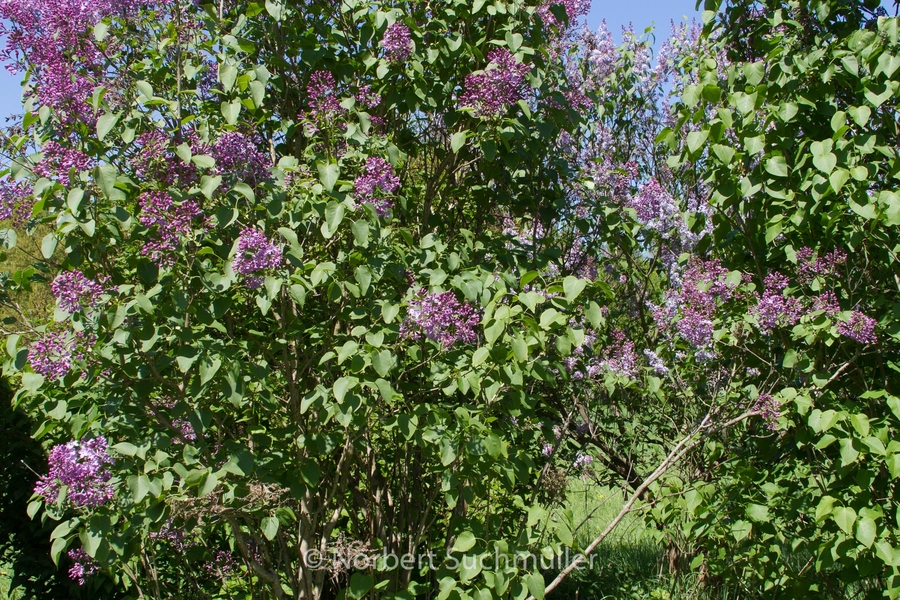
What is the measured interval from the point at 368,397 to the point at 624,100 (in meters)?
2.48

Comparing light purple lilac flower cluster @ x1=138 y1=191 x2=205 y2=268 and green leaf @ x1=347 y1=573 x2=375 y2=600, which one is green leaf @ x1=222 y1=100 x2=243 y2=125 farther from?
green leaf @ x1=347 y1=573 x2=375 y2=600

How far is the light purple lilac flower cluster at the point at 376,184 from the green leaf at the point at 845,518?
181 centimetres

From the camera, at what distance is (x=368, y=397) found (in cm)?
248

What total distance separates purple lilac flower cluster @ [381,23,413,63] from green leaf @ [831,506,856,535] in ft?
6.96

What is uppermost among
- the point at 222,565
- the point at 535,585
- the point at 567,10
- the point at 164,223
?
the point at 567,10

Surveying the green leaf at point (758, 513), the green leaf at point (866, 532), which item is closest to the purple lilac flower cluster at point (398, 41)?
the green leaf at point (758, 513)

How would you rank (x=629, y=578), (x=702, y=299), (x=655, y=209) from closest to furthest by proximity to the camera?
(x=702, y=299) < (x=655, y=209) < (x=629, y=578)

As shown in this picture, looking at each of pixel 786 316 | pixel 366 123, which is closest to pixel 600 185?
pixel 786 316

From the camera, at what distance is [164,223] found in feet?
7.09

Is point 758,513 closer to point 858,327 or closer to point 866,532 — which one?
point 866,532

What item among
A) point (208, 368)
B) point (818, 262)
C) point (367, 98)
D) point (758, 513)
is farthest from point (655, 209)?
point (208, 368)

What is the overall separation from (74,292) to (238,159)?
0.61 meters

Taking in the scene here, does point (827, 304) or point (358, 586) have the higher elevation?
point (827, 304)

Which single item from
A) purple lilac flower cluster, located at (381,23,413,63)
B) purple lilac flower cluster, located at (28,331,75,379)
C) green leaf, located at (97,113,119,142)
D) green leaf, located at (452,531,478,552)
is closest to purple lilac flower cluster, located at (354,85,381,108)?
purple lilac flower cluster, located at (381,23,413,63)
